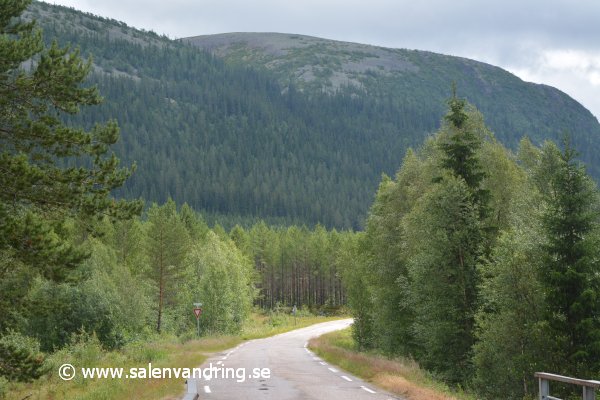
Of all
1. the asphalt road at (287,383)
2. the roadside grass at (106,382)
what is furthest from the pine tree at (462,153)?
the roadside grass at (106,382)

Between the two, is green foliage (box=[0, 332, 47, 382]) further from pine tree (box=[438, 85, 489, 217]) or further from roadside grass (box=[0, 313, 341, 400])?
pine tree (box=[438, 85, 489, 217])

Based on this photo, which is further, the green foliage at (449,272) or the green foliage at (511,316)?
the green foliage at (449,272)

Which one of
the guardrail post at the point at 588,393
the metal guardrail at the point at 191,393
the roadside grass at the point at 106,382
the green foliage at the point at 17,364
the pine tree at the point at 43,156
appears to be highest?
the pine tree at the point at 43,156

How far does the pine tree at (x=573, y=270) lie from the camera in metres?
23.4

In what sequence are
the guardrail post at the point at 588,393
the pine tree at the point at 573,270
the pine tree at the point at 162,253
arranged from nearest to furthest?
the guardrail post at the point at 588,393 < the pine tree at the point at 573,270 < the pine tree at the point at 162,253

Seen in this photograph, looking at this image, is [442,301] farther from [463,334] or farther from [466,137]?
[466,137]

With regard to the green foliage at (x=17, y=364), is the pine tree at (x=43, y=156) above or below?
above

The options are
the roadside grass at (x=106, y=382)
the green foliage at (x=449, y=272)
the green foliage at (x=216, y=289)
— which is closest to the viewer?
the roadside grass at (x=106, y=382)

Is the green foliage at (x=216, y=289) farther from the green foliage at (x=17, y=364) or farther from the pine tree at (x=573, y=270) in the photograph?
the green foliage at (x=17, y=364)

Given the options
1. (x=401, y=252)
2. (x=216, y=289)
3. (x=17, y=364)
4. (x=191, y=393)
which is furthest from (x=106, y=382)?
(x=216, y=289)

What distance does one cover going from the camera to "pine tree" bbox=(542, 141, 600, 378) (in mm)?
23375

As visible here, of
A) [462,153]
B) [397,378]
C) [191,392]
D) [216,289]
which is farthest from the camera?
[216,289]

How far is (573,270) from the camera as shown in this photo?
23.6 metres

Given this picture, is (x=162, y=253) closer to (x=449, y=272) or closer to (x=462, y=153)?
(x=462, y=153)
